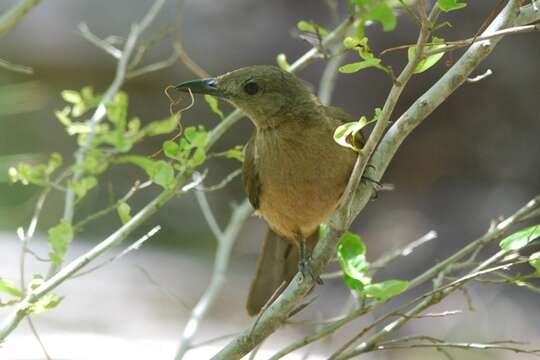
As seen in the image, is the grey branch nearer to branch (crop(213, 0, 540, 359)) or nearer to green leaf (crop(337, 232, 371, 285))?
branch (crop(213, 0, 540, 359))

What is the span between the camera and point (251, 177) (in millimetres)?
3166

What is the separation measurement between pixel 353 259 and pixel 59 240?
0.87 m

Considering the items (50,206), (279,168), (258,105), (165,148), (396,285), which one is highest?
(50,206)

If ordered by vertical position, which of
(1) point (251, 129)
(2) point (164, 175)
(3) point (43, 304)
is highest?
(1) point (251, 129)

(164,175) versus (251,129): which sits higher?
(251,129)

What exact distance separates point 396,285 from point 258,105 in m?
1.15

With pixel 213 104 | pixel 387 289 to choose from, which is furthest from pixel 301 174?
pixel 387 289

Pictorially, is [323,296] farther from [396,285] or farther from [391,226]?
[396,285]

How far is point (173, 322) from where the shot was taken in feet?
20.1

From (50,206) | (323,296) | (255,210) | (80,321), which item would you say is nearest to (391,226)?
(323,296)

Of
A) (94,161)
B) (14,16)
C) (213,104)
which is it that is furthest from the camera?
(94,161)

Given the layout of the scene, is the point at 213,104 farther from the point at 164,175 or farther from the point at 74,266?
the point at 74,266

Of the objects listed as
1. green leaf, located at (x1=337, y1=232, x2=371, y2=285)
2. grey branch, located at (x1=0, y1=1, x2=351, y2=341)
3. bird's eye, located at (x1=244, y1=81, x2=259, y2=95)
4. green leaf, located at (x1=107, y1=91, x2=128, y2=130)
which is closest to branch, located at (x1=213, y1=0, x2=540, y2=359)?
green leaf, located at (x1=337, y1=232, x2=371, y2=285)

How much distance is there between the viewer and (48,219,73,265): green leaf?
2.26 metres
